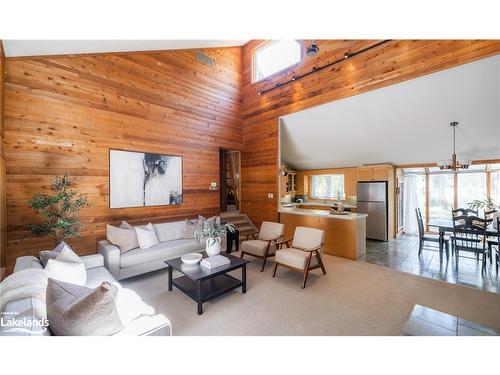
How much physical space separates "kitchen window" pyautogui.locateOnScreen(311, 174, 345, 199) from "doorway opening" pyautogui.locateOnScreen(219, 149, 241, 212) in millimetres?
3044

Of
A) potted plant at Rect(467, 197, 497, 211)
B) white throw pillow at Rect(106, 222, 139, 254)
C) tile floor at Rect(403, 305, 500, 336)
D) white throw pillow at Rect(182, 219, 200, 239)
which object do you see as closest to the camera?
tile floor at Rect(403, 305, 500, 336)

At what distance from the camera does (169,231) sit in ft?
13.4

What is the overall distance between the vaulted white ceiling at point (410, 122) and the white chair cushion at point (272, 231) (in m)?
2.80

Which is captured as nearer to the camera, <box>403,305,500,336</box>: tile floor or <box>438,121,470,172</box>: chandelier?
<box>403,305,500,336</box>: tile floor

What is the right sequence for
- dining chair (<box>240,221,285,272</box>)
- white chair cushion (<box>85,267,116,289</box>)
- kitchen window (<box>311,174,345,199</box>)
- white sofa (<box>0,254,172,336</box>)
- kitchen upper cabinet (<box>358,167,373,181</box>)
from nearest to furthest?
white sofa (<box>0,254,172,336</box>), white chair cushion (<box>85,267,116,289</box>), dining chair (<box>240,221,285,272</box>), kitchen upper cabinet (<box>358,167,373,181</box>), kitchen window (<box>311,174,345,199</box>)

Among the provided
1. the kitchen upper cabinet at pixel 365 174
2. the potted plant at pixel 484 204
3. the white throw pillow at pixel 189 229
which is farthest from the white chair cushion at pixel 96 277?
the potted plant at pixel 484 204

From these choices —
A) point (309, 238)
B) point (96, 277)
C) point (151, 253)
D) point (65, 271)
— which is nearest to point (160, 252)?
point (151, 253)

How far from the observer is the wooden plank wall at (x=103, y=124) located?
302 cm

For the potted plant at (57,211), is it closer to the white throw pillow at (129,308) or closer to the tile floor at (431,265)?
the white throw pillow at (129,308)

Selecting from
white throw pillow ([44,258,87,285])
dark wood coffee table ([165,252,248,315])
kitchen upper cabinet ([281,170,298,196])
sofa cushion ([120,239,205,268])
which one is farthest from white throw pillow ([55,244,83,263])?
kitchen upper cabinet ([281,170,298,196])

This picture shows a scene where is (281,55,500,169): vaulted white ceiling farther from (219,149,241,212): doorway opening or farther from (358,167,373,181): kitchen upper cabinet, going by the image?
(219,149,241,212): doorway opening

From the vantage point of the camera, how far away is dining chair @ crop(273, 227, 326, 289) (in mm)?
3064

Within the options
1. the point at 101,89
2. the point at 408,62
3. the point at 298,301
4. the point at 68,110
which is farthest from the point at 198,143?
the point at 408,62
